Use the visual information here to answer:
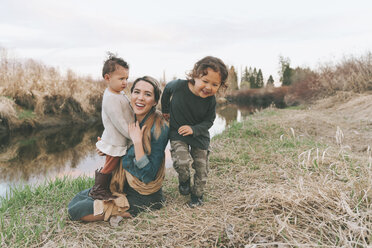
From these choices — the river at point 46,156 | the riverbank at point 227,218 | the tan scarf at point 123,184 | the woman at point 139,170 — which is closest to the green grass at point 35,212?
the riverbank at point 227,218

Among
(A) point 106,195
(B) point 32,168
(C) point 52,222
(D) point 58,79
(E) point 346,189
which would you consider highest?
(D) point 58,79

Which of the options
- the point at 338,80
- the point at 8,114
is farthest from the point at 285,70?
the point at 8,114

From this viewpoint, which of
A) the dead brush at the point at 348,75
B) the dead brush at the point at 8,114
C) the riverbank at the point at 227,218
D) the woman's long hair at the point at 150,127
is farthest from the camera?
the dead brush at the point at 348,75

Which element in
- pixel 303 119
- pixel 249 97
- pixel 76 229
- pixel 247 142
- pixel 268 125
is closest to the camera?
pixel 76 229

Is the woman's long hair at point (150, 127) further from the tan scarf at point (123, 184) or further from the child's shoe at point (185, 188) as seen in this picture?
the child's shoe at point (185, 188)

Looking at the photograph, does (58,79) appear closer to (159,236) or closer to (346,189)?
(159,236)

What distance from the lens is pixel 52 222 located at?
7.60 feet

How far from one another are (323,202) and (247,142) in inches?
128

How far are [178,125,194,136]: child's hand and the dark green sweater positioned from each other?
0.19 feet

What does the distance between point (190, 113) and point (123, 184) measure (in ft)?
3.21

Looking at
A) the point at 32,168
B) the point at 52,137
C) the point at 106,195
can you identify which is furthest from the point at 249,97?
the point at 106,195

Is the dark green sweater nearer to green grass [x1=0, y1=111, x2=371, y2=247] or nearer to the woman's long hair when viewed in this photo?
the woman's long hair

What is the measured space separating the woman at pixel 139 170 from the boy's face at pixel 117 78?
0.14m

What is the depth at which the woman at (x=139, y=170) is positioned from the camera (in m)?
2.35
